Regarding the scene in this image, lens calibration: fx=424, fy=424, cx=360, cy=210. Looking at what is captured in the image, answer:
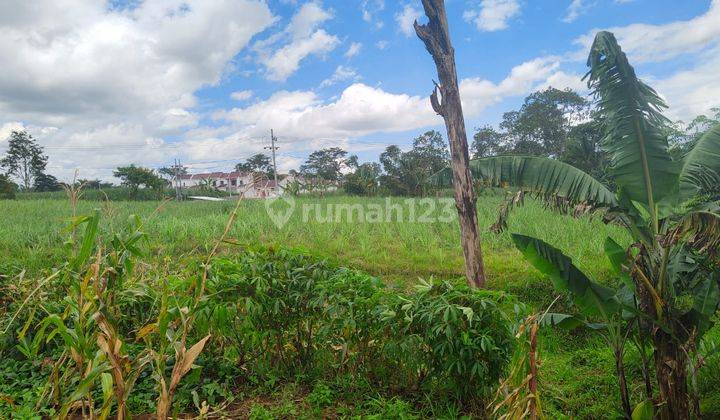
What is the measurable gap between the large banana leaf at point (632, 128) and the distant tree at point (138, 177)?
97.0ft

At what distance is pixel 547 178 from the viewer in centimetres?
409

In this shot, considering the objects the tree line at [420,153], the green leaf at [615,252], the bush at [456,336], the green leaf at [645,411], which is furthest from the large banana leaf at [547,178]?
the tree line at [420,153]

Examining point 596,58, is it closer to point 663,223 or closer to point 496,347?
point 663,223

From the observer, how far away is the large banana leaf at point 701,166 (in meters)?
3.52

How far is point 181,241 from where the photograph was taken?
7984 millimetres

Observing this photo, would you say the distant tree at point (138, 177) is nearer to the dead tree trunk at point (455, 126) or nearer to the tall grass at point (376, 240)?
the tall grass at point (376, 240)

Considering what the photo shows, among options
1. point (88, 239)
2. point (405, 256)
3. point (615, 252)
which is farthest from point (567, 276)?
point (405, 256)

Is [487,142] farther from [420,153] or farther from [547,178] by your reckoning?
[547,178]

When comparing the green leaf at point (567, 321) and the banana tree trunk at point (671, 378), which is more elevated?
the green leaf at point (567, 321)

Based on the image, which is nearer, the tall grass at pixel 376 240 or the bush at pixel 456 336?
the bush at pixel 456 336

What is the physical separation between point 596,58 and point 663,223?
1340 millimetres

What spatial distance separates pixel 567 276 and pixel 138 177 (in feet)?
103

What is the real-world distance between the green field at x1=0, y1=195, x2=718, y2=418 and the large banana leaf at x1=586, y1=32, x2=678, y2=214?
3.78 ft

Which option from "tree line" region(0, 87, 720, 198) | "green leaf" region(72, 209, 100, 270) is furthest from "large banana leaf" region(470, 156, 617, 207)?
"tree line" region(0, 87, 720, 198)
